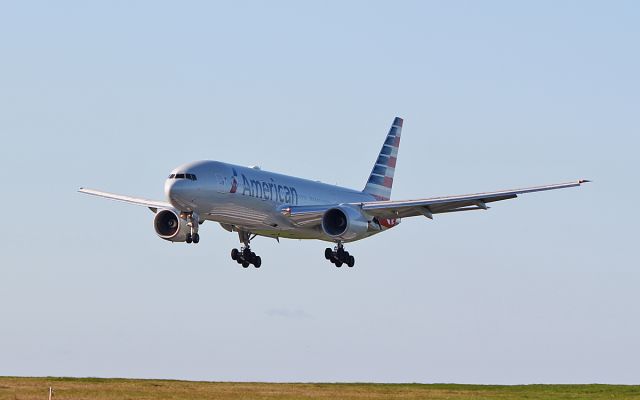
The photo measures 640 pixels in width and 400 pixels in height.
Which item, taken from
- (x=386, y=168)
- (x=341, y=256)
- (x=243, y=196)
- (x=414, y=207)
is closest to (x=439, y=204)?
(x=414, y=207)

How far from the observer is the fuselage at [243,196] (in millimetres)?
64125

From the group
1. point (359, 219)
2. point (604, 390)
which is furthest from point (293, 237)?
point (604, 390)

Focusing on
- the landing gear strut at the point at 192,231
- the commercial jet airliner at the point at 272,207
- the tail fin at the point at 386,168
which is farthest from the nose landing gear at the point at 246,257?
the tail fin at the point at 386,168

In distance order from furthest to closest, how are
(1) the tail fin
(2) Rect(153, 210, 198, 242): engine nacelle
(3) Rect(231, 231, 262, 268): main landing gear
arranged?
1. (1) the tail fin
2. (3) Rect(231, 231, 262, 268): main landing gear
3. (2) Rect(153, 210, 198, 242): engine nacelle

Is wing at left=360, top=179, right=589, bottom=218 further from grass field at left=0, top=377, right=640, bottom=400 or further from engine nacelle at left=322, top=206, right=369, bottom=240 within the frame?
grass field at left=0, top=377, right=640, bottom=400

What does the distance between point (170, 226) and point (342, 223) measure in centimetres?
838

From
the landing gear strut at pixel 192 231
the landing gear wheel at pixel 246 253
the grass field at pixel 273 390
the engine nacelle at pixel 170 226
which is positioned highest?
the engine nacelle at pixel 170 226

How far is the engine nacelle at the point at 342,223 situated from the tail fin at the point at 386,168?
1085cm

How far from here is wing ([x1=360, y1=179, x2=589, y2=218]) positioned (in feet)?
219

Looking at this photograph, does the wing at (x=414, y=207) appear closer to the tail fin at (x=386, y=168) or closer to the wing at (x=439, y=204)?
the wing at (x=439, y=204)

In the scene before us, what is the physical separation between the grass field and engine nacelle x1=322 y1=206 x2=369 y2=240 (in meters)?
10.6

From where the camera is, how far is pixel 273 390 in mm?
55875

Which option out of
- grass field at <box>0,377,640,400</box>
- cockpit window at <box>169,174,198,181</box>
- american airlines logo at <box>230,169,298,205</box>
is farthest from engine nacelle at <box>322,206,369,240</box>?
grass field at <box>0,377,640,400</box>

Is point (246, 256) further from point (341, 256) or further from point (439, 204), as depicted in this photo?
point (439, 204)
